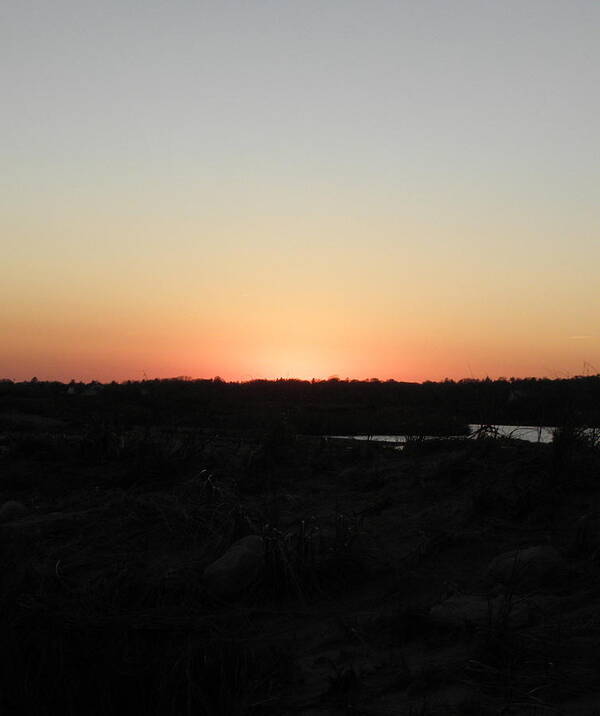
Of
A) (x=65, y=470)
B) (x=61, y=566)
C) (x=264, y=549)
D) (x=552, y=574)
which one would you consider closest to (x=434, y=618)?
(x=552, y=574)

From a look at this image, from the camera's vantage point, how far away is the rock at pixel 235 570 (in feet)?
15.4

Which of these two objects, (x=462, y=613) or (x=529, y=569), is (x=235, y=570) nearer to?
(x=462, y=613)

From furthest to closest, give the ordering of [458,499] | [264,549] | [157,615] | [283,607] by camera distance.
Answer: [458,499]
[264,549]
[283,607]
[157,615]

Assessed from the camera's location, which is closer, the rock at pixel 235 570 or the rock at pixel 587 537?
the rock at pixel 587 537

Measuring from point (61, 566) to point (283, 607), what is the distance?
6.50 feet

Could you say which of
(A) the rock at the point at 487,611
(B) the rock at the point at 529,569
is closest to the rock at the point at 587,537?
(B) the rock at the point at 529,569

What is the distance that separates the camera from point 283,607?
4512mm

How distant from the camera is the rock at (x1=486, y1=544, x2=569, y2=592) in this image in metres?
4.16

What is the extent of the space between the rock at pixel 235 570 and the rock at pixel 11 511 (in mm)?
2917

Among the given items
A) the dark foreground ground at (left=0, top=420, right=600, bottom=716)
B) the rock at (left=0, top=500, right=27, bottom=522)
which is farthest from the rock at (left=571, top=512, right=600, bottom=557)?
the rock at (left=0, top=500, right=27, bottom=522)

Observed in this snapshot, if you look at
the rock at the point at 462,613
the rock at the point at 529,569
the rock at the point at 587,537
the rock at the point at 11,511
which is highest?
the rock at the point at 587,537

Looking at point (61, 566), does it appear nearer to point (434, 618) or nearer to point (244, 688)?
point (244, 688)

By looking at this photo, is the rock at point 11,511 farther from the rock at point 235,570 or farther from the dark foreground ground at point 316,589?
the rock at point 235,570

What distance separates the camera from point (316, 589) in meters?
4.68
